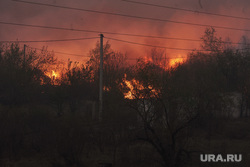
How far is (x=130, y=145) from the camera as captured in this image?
15719 millimetres

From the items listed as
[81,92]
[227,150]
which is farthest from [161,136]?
[81,92]

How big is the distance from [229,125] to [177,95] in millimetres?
13215

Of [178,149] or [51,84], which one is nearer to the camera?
[178,149]

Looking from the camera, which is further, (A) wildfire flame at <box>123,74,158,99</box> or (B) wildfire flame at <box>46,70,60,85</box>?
(B) wildfire flame at <box>46,70,60,85</box>

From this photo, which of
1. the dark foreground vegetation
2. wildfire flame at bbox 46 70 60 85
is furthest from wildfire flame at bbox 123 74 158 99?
wildfire flame at bbox 46 70 60 85

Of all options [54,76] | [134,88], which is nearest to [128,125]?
[134,88]

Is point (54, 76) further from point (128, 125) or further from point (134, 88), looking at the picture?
point (134, 88)

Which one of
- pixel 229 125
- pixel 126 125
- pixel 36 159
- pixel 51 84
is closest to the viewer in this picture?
pixel 36 159

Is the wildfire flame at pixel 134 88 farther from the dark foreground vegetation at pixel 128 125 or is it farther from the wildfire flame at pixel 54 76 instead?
the wildfire flame at pixel 54 76

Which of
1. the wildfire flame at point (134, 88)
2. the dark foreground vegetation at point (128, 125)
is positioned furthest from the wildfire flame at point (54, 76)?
the wildfire flame at point (134, 88)

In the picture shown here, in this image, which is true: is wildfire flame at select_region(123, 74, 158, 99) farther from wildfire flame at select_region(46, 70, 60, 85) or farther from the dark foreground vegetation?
wildfire flame at select_region(46, 70, 60, 85)

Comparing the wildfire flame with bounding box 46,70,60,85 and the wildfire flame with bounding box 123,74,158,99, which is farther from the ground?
the wildfire flame with bounding box 46,70,60,85

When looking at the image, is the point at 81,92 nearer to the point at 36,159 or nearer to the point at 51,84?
the point at 51,84

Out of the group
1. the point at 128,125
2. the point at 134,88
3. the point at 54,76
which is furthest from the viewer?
the point at 54,76
